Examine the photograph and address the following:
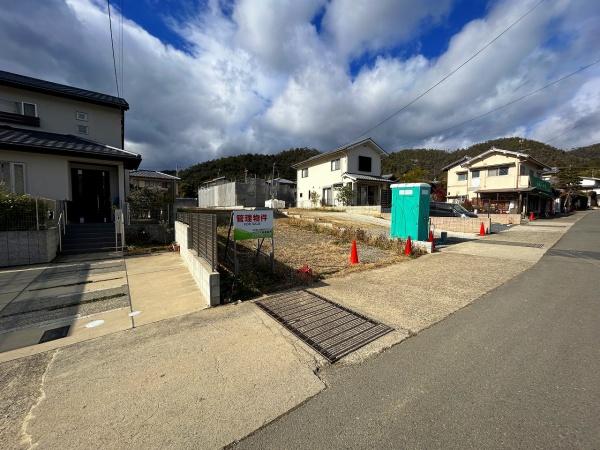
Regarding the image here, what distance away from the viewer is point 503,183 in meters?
28.6

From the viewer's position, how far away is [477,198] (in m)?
30.9

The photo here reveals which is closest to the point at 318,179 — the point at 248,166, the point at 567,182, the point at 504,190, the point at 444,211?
the point at 444,211

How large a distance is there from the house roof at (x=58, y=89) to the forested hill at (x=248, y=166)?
5510 centimetres

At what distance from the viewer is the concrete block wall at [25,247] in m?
7.02

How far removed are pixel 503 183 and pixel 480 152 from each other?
35445 millimetres

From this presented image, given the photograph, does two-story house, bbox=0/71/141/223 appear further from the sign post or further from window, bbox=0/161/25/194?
the sign post

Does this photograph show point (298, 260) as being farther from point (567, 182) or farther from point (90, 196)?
point (567, 182)

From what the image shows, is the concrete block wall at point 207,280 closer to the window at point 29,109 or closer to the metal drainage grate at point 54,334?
the metal drainage grate at point 54,334

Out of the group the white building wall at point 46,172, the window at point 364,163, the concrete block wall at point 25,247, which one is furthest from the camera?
the window at point 364,163

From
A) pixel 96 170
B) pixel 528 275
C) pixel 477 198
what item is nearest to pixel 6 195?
pixel 96 170

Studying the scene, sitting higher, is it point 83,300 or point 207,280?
point 207,280

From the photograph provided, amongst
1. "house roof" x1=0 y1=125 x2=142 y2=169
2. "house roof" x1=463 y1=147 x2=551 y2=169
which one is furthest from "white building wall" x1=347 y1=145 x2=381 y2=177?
"house roof" x1=0 y1=125 x2=142 y2=169

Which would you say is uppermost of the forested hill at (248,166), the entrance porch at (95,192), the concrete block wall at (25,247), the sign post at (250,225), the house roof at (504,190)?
the forested hill at (248,166)

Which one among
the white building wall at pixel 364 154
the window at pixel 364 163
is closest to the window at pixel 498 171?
the white building wall at pixel 364 154
